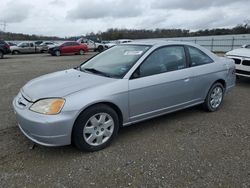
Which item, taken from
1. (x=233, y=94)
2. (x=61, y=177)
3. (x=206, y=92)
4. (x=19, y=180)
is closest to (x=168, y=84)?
(x=206, y=92)

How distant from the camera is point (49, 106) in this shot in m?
2.96

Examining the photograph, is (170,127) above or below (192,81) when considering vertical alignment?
below

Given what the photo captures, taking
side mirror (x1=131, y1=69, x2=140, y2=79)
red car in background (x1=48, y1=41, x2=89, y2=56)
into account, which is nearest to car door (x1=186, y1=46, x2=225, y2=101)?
side mirror (x1=131, y1=69, x2=140, y2=79)

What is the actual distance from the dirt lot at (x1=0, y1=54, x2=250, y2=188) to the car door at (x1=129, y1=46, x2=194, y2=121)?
1.33 feet

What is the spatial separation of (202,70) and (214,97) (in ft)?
2.47

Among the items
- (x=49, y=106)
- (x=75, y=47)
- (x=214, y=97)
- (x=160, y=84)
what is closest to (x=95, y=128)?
Result: (x=49, y=106)

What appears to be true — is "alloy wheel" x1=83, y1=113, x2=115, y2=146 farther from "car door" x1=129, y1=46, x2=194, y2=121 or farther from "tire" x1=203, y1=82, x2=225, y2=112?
"tire" x1=203, y1=82, x2=225, y2=112

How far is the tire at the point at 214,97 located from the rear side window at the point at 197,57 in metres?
0.54

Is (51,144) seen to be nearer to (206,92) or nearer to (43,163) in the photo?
(43,163)

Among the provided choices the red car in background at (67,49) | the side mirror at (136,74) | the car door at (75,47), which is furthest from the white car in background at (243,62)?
the car door at (75,47)

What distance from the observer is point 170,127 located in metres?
4.11

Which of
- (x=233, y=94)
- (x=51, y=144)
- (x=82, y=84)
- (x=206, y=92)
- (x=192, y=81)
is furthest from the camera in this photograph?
(x=233, y=94)

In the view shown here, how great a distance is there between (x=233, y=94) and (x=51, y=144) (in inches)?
200

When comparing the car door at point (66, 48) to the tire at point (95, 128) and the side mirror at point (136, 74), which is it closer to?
the side mirror at point (136, 74)
